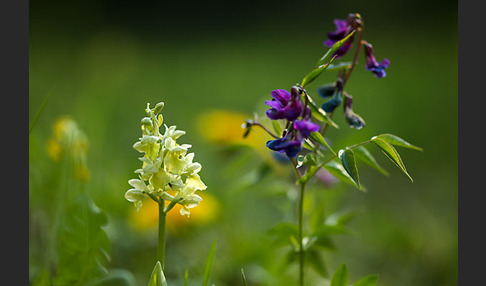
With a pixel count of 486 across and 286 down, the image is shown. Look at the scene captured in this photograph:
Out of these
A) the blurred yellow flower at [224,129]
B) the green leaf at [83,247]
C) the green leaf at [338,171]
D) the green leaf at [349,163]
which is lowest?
the blurred yellow flower at [224,129]

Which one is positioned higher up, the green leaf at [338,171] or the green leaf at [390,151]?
the green leaf at [390,151]

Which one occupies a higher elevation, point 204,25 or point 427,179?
point 204,25

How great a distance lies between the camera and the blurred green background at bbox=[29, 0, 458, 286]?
1620mm

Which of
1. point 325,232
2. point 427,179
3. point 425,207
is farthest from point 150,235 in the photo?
point 427,179

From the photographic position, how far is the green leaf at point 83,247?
104cm

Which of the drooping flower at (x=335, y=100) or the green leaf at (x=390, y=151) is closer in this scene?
the green leaf at (x=390, y=151)

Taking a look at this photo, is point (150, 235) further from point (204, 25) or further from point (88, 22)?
point (204, 25)

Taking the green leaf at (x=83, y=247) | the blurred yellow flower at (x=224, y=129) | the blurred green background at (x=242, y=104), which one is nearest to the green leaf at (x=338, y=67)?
the blurred green background at (x=242, y=104)

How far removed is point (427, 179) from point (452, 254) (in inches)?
30.3

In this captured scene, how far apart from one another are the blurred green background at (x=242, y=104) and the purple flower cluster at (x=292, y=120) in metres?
0.41

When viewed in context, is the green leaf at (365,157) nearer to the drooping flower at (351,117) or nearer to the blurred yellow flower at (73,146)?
the drooping flower at (351,117)

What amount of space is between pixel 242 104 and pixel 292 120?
2.55m

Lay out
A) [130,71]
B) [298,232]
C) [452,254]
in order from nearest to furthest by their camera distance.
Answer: [298,232]
[452,254]
[130,71]

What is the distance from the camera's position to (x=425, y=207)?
2.15m
